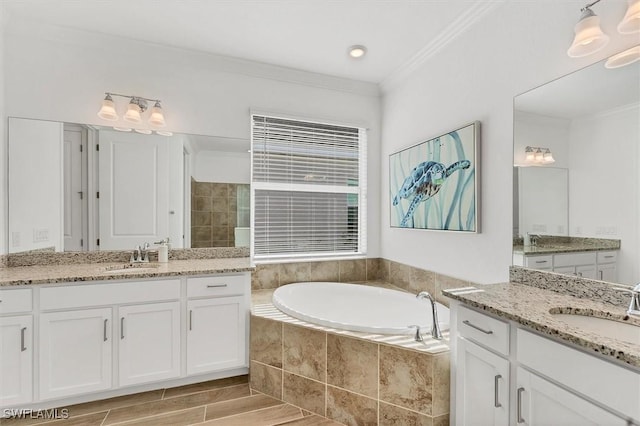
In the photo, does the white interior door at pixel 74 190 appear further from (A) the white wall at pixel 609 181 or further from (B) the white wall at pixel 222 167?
(A) the white wall at pixel 609 181

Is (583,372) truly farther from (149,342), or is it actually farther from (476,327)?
(149,342)

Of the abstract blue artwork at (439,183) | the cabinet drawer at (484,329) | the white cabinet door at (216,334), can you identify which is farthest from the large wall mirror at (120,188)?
the cabinet drawer at (484,329)

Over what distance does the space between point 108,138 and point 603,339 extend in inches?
125

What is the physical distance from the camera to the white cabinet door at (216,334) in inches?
84.0

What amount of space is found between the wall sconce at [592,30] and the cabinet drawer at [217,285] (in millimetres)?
2356

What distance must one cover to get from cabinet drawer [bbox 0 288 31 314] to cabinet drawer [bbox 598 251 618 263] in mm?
3110

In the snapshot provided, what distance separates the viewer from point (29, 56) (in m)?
2.24

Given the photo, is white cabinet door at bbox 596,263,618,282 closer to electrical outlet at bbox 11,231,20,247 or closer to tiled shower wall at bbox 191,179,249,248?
tiled shower wall at bbox 191,179,249,248

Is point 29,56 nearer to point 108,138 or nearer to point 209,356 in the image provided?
point 108,138

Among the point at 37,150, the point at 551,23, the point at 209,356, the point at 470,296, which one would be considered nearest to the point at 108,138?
the point at 37,150

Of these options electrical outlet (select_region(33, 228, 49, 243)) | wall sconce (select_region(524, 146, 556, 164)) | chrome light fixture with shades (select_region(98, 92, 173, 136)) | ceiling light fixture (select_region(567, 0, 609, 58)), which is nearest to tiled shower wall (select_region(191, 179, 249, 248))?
chrome light fixture with shades (select_region(98, 92, 173, 136))

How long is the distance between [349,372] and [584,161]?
66.0 inches

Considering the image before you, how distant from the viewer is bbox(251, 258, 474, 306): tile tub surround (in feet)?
8.51

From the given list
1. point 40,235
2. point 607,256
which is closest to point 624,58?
point 607,256
